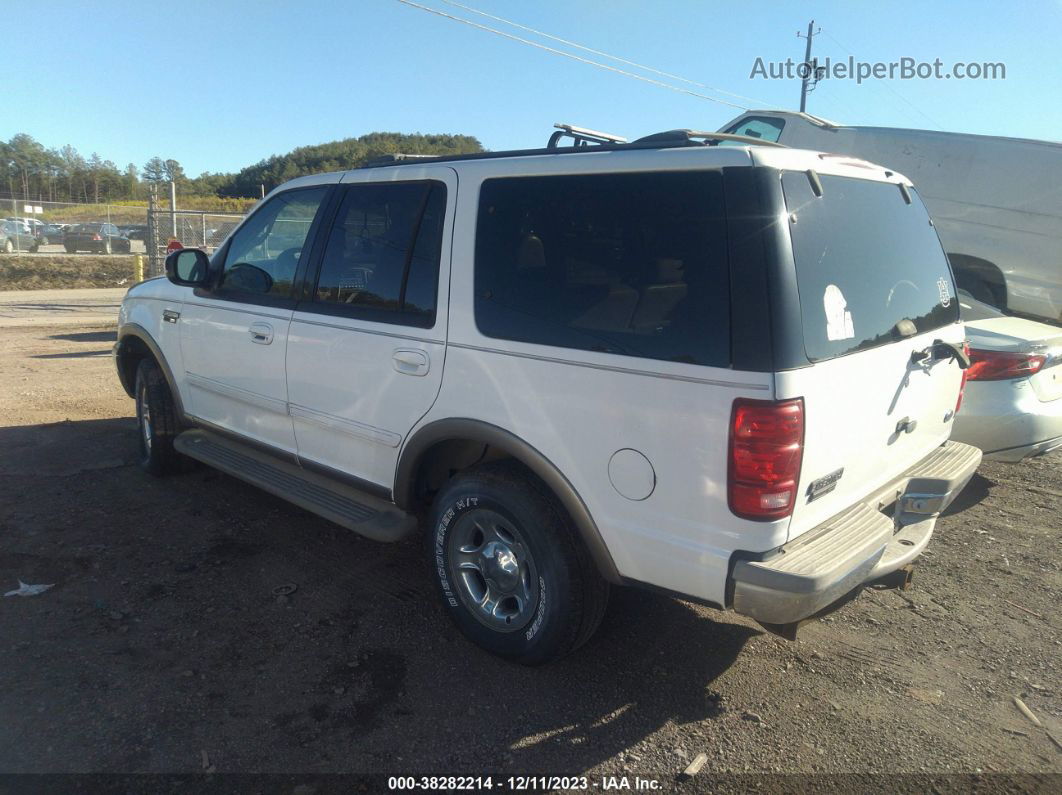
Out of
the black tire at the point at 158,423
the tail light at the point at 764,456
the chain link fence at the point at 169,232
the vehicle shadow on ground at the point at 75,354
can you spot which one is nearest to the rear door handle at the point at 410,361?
the tail light at the point at 764,456

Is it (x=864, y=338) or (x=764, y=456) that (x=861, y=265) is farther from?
(x=764, y=456)

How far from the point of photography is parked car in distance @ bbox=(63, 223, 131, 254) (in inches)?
1125

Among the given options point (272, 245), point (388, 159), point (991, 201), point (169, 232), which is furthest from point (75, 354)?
point (991, 201)

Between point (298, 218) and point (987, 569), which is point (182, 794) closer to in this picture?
point (298, 218)

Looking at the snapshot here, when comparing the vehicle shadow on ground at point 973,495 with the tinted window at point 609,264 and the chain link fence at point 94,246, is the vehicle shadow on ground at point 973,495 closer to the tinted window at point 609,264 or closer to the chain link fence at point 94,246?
the tinted window at point 609,264

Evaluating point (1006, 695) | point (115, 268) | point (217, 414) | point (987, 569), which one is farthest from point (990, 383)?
point (115, 268)

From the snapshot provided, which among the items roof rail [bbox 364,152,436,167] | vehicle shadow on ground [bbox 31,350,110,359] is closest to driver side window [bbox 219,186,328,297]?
roof rail [bbox 364,152,436,167]

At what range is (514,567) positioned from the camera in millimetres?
3268

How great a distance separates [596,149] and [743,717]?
2351 millimetres

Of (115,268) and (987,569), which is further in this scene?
(115,268)

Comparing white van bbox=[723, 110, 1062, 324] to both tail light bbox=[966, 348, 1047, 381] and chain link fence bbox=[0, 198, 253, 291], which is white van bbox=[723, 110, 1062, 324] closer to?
tail light bbox=[966, 348, 1047, 381]

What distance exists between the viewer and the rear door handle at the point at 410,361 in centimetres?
344

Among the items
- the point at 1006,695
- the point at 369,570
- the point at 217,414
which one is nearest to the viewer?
the point at 1006,695

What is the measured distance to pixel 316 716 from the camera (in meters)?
3.02
